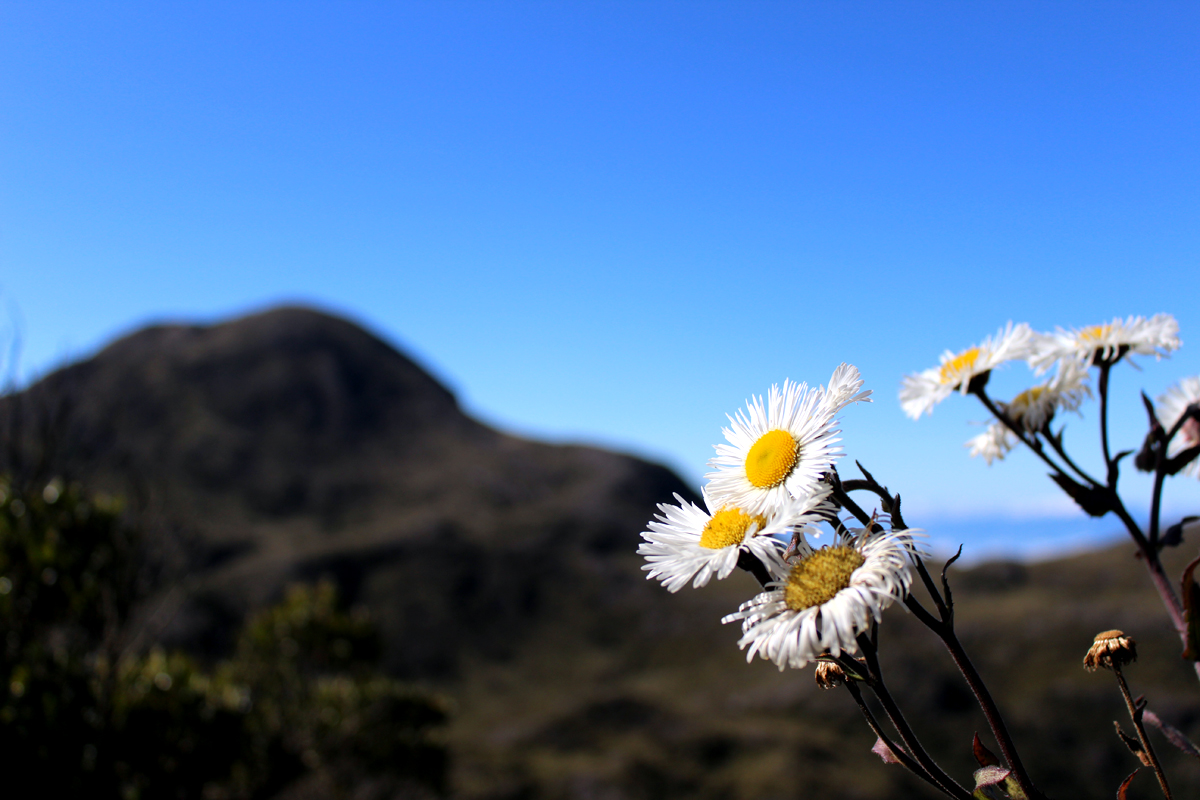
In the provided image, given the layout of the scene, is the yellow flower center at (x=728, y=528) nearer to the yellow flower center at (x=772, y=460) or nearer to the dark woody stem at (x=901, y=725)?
the yellow flower center at (x=772, y=460)

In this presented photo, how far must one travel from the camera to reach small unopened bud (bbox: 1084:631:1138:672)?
4.73 feet

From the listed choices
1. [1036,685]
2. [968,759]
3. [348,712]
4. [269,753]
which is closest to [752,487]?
[269,753]

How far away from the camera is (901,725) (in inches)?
49.1

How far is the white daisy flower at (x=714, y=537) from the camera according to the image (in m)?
1.15

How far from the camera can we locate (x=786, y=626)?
115cm

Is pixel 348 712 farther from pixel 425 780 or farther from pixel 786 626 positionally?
pixel 786 626

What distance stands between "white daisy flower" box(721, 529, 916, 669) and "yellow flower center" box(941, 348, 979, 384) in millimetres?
670

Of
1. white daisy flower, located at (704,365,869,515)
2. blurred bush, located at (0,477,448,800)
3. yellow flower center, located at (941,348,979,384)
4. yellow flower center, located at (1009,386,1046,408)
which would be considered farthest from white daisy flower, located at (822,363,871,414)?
blurred bush, located at (0,477,448,800)

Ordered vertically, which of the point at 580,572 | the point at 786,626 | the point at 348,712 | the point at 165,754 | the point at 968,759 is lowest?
the point at 968,759

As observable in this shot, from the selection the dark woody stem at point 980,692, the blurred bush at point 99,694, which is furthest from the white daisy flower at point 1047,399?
the blurred bush at point 99,694

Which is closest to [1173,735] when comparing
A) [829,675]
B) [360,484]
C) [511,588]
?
[829,675]

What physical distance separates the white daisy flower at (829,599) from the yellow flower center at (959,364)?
26.4 inches

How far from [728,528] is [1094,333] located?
1.12 m

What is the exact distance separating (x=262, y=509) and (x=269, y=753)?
52.8 meters
